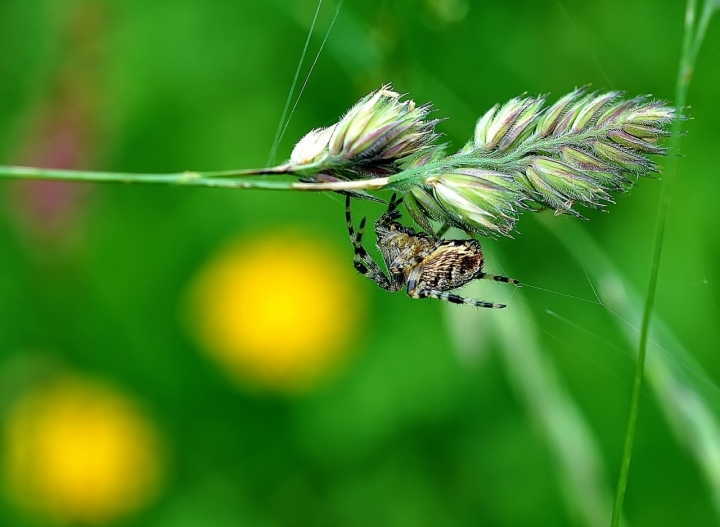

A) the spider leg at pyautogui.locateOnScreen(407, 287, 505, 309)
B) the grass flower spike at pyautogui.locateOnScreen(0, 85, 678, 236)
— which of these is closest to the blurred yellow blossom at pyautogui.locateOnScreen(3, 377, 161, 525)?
the spider leg at pyautogui.locateOnScreen(407, 287, 505, 309)

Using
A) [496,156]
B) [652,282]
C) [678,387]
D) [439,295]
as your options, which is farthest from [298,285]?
[652,282]

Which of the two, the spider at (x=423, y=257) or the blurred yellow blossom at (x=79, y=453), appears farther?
the blurred yellow blossom at (x=79, y=453)

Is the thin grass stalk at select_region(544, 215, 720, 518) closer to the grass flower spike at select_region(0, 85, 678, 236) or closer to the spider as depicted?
the spider

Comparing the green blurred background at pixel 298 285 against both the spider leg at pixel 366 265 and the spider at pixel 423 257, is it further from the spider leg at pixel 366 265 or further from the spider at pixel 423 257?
the spider at pixel 423 257

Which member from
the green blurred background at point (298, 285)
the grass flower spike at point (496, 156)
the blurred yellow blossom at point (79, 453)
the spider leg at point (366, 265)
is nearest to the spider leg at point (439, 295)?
the spider leg at point (366, 265)

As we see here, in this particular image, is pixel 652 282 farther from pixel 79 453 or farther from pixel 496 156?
pixel 79 453
